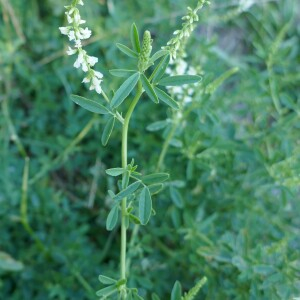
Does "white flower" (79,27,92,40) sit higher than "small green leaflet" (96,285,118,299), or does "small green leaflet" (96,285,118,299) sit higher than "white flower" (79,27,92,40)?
"white flower" (79,27,92,40)

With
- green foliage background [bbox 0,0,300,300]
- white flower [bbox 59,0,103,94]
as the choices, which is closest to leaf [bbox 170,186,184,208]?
green foliage background [bbox 0,0,300,300]

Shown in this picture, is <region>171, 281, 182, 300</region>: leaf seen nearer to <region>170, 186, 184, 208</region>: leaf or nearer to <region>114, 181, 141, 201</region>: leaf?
<region>114, 181, 141, 201</region>: leaf

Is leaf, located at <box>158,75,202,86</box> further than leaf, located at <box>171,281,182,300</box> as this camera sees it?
No

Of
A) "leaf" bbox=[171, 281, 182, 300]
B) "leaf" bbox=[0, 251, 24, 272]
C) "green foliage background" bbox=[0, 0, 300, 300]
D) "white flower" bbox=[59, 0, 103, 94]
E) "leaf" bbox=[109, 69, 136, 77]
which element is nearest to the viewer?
"white flower" bbox=[59, 0, 103, 94]

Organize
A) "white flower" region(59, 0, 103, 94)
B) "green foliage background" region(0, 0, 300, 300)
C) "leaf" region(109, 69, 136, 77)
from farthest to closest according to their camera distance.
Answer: "green foliage background" region(0, 0, 300, 300)
"leaf" region(109, 69, 136, 77)
"white flower" region(59, 0, 103, 94)

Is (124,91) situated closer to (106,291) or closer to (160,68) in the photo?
(160,68)

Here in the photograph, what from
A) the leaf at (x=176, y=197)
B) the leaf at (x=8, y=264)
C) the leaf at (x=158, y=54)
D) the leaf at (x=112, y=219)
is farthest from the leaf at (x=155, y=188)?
the leaf at (x=8, y=264)
